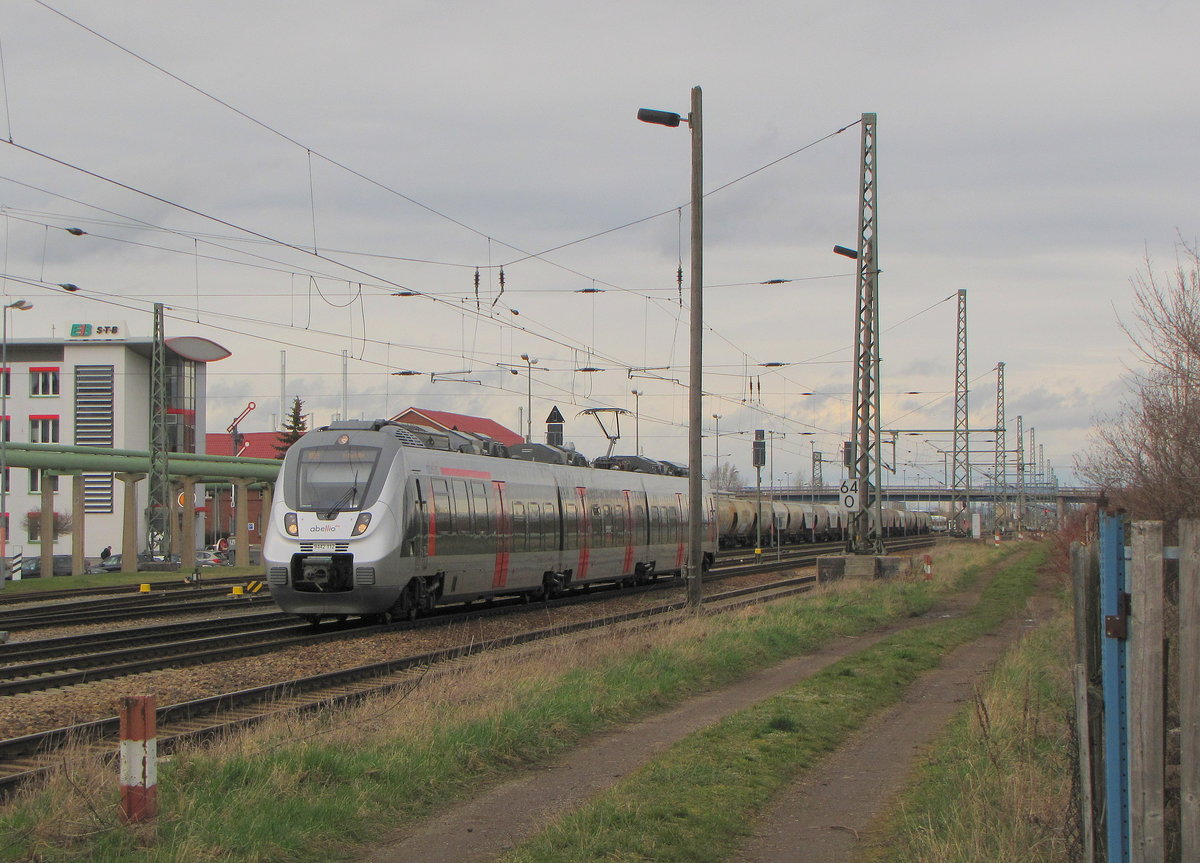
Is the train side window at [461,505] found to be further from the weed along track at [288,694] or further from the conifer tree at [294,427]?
the conifer tree at [294,427]

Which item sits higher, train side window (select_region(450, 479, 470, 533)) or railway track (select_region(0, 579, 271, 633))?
train side window (select_region(450, 479, 470, 533))

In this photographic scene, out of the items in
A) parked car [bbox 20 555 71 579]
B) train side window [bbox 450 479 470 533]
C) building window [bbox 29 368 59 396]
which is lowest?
parked car [bbox 20 555 71 579]

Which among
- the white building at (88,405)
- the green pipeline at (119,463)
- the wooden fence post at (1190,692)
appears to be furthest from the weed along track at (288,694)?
the white building at (88,405)

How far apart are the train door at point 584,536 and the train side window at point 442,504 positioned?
726 cm

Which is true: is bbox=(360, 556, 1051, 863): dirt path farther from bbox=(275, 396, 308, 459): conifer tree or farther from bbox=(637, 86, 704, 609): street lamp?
bbox=(275, 396, 308, 459): conifer tree

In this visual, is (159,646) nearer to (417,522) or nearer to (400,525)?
(400,525)

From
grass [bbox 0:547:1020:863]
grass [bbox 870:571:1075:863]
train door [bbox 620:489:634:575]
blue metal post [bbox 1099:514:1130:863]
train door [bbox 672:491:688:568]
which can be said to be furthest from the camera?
train door [bbox 672:491:688:568]

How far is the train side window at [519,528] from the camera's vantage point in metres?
24.9

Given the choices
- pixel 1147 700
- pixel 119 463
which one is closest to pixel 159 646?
pixel 1147 700

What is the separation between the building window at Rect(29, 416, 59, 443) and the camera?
7625 cm

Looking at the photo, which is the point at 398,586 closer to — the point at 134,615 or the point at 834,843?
the point at 134,615

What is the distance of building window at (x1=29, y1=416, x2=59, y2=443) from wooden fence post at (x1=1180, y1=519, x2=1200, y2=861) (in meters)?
79.9

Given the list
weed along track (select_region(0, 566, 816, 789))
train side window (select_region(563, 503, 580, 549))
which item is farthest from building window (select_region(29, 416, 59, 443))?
weed along track (select_region(0, 566, 816, 789))

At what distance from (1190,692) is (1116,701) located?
0.44 metres
